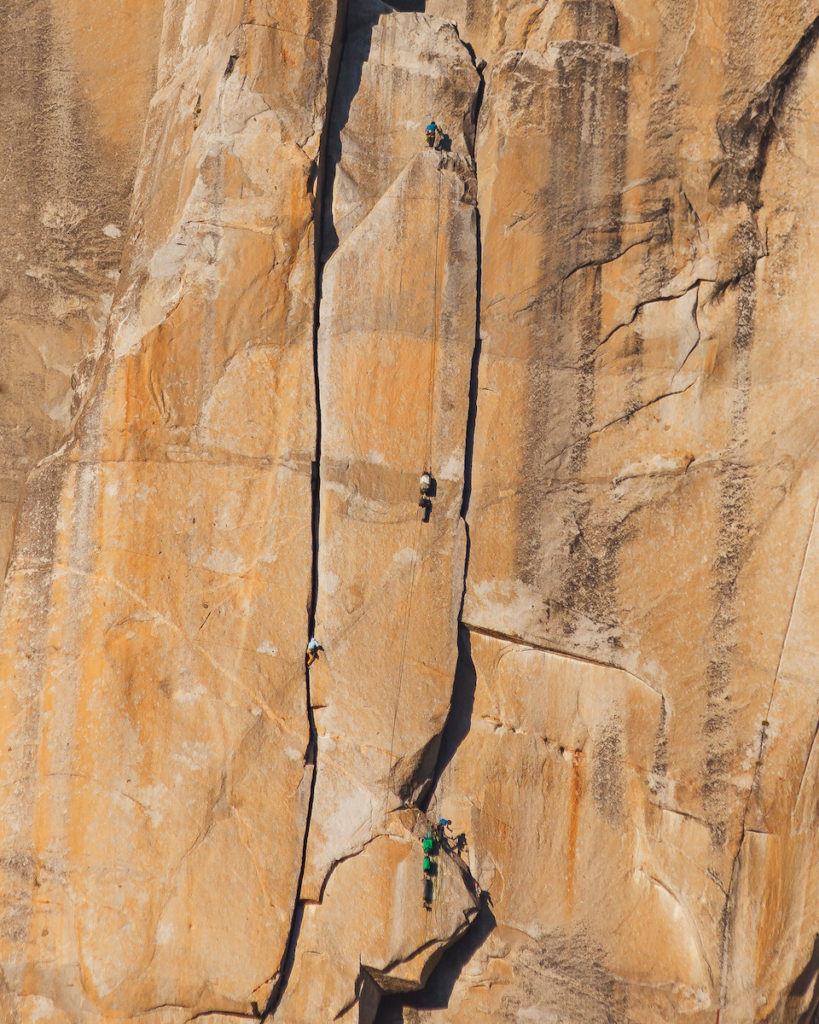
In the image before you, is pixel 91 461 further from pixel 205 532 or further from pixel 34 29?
pixel 34 29

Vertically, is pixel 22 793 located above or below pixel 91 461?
below

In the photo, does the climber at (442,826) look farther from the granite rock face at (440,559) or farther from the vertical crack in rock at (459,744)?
the vertical crack in rock at (459,744)

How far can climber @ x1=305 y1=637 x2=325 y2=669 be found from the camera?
1048 cm

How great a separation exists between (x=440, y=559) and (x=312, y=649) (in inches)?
55.3

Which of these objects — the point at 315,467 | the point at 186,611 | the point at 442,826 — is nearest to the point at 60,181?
the point at 315,467

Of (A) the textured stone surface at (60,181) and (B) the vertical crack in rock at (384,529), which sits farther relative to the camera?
(A) the textured stone surface at (60,181)

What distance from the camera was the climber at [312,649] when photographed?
10477 millimetres

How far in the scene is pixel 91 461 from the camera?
1045 cm

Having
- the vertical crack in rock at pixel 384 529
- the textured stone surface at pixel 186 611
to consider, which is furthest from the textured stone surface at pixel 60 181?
the vertical crack in rock at pixel 384 529

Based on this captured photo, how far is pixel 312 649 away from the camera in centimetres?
1048

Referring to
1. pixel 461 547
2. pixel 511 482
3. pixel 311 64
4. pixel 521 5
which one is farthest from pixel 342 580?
pixel 521 5

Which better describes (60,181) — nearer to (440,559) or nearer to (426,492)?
(426,492)

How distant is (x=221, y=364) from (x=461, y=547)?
2.70 m

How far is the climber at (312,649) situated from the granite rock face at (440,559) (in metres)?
0.09
